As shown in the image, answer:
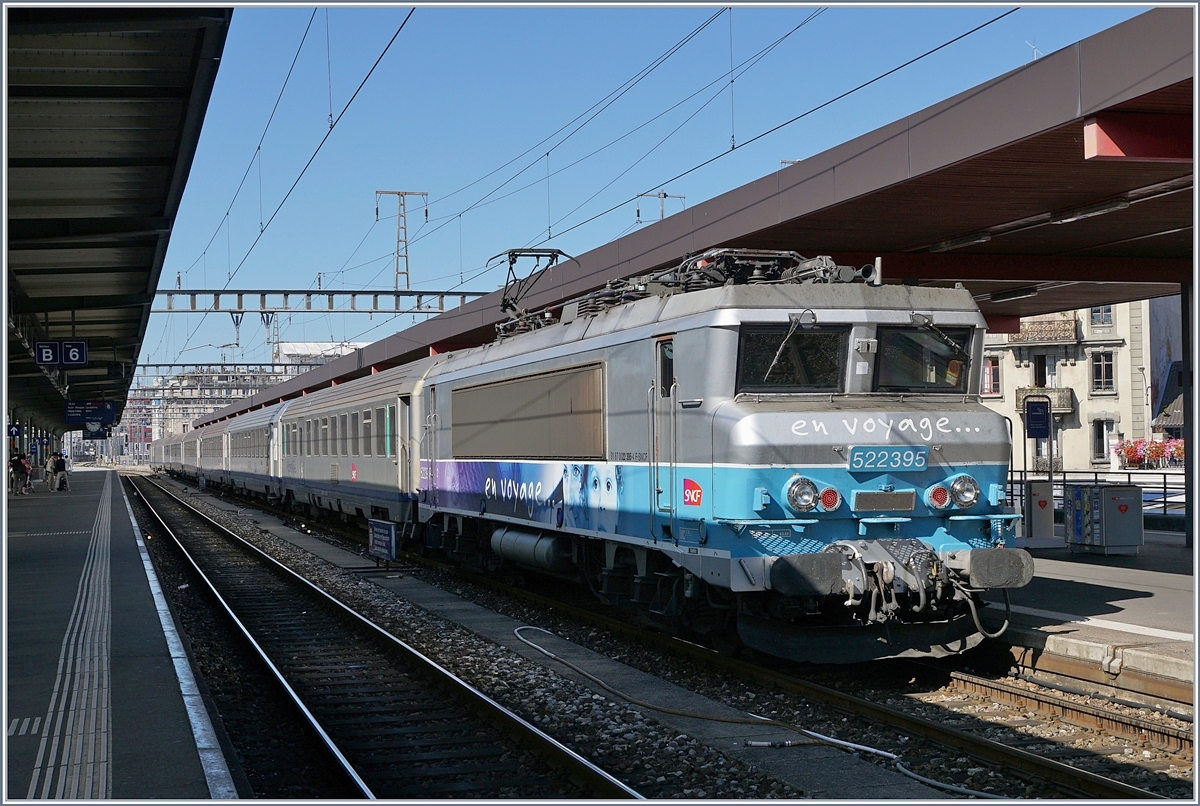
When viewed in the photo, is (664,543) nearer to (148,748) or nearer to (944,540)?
(944,540)

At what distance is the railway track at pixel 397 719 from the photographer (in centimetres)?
718

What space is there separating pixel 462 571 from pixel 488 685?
793 cm

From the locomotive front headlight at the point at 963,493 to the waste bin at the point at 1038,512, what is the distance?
30.1 ft

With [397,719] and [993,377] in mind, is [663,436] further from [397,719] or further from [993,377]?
[993,377]

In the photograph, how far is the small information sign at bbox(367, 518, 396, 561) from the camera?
17.8 meters

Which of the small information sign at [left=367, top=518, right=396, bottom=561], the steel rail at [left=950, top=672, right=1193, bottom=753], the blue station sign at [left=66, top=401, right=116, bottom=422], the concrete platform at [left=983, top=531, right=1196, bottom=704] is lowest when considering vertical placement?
the steel rail at [left=950, top=672, right=1193, bottom=753]

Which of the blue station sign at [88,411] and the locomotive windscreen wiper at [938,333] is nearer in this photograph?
the locomotive windscreen wiper at [938,333]

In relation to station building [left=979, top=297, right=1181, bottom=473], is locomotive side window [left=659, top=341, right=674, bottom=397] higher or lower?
lower

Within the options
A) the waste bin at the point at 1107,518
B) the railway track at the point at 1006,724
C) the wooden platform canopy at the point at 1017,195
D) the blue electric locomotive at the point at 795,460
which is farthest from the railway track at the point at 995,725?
the waste bin at the point at 1107,518

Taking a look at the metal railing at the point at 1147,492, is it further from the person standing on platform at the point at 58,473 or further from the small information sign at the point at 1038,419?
the person standing on platform at the point at 58,473

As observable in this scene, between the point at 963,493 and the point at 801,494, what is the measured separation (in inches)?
58.4

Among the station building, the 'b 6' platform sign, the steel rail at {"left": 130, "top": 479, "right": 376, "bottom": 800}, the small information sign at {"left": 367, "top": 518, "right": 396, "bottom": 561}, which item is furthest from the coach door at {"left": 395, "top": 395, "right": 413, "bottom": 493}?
the station building

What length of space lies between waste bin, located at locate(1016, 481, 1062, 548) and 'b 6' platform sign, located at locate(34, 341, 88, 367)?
60.2ft

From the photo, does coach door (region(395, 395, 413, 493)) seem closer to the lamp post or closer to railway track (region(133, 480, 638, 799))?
railway track (region(133, 480, 638, 799))
